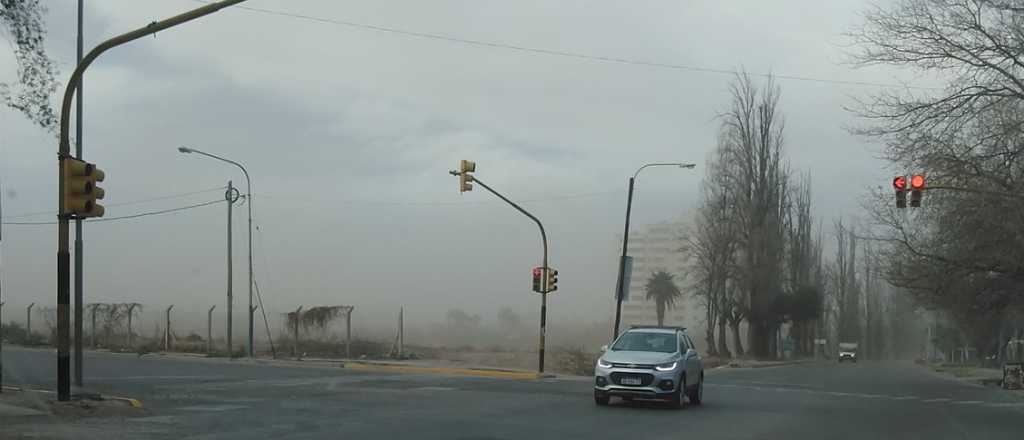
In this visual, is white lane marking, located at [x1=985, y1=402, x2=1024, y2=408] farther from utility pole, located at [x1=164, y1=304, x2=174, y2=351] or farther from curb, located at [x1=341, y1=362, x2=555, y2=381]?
utility pole, located at [x1=164, y1=304, x2=174, y2=351]

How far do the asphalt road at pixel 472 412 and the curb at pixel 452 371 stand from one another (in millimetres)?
5222

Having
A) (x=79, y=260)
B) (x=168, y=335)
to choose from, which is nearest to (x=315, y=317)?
(x=168, y=335)

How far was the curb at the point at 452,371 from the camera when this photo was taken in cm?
3338

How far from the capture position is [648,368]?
18500 mm

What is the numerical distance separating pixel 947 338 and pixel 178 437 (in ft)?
319

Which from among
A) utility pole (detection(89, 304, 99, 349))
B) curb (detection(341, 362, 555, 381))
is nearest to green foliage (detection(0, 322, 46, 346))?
utility pole (detection(89, 304, 99, 349))

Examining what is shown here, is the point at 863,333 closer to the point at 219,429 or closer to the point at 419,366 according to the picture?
the point at 419,366

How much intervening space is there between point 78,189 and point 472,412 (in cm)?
740

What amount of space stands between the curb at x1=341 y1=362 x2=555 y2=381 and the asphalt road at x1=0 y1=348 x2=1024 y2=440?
5.22 meters

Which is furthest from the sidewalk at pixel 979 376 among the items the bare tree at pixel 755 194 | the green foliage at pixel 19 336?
the green foliage at pixel 19 336

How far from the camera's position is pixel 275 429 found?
45.1 ft

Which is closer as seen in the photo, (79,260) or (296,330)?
Result: (79,260)

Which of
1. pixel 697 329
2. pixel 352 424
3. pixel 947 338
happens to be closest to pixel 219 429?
pixel 352 424

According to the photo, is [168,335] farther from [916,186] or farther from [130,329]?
[916,186]
